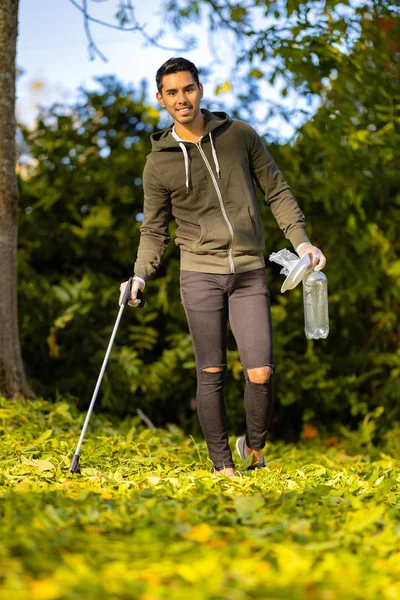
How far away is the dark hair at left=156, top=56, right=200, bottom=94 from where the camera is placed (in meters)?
4.18

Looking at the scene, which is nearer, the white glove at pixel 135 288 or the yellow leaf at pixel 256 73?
the white glove at pixel 135 288

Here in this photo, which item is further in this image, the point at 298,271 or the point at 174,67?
the point at 174,67

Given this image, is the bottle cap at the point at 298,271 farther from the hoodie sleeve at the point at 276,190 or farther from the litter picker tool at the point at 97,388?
the litter picker tool at the point at 97,388

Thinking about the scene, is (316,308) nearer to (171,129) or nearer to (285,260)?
(285,260)

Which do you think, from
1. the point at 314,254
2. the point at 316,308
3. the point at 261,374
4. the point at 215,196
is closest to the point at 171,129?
the point at 215,196

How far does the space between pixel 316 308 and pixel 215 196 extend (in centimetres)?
151

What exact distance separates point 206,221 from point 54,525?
1.89m

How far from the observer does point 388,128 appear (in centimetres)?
641

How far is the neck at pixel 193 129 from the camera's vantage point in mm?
4250

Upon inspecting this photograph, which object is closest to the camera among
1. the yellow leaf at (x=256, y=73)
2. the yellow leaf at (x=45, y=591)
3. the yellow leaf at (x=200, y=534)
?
the yellow leaf at (x=45, y=591)

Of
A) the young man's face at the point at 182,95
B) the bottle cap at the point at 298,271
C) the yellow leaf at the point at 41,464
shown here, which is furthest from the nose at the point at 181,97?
the yellow leaf at the point at 41,464

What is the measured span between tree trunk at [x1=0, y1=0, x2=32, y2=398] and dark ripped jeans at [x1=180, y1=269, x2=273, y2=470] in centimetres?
213

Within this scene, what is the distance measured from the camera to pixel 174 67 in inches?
165

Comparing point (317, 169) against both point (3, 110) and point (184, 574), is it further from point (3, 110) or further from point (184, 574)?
point (184, 574)
